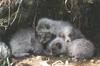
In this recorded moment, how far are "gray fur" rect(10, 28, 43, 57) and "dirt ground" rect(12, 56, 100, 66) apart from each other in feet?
0.54

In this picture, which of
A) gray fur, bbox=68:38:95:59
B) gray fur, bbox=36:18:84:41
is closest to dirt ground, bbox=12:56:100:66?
gray fur, bbox=68:38:95:59

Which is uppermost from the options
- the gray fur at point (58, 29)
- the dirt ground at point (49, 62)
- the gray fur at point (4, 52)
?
the gray fur at point (58, 29)

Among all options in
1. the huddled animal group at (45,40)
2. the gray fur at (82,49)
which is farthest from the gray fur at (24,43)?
the gray fur at (82,49)

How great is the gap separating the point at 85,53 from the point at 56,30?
2.06 feet

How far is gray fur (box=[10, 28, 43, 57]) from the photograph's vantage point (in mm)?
6180

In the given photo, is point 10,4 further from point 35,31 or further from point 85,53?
point 85,53

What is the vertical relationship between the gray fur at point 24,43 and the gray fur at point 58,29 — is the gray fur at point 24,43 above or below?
below

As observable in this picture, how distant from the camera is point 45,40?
6188 mm

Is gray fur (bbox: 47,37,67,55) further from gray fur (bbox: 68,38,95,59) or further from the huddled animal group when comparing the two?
gray fur (bbox: 68,38,95,59)

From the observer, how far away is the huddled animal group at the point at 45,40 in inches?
239

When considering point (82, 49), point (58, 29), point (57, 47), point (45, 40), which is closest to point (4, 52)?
point (45, 40)

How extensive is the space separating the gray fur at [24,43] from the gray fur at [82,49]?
0.53 m

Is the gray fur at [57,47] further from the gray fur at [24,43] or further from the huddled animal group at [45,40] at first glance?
the gray fur at [24,43]

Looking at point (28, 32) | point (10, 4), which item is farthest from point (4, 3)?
point (28, 32)
